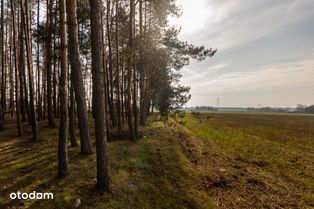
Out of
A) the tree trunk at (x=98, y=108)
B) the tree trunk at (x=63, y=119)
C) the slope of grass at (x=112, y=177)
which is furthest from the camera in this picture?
the tree trunk at (x=63, y=119)

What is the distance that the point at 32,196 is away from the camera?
654cm

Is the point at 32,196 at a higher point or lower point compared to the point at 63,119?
lower

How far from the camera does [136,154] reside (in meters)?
12.2

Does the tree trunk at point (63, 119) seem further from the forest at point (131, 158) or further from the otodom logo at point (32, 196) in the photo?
the otodom logo at point (32, 196)

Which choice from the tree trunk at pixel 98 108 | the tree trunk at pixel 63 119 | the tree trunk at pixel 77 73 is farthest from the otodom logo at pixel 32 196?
the tree trunk at pixel 77 73

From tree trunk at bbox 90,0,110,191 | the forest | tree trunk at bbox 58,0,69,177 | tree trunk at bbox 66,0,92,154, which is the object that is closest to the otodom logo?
the forest

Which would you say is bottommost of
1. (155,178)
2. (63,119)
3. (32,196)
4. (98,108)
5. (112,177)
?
(155,178)

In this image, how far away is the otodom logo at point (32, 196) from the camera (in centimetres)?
642

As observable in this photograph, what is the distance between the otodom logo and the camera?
21.1 ft

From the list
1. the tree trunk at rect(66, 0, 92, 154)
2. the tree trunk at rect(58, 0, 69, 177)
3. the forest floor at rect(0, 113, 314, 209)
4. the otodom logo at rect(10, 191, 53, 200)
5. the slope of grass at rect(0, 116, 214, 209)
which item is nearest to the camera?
the otodom logo at rect(10, 191, 53, 200)

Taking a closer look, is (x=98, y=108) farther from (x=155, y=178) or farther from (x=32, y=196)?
(x=155, y=178)

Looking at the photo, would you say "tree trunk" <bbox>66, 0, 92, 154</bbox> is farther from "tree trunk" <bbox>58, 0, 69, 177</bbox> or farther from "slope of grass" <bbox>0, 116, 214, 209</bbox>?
"slope of grass" <bbox>0, 116, 214, 209</bbox>

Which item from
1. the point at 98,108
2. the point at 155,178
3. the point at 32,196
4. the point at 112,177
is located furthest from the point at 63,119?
the point at 155,178

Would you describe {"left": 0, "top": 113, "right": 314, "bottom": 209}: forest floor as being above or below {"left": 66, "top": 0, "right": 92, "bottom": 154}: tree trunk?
below
